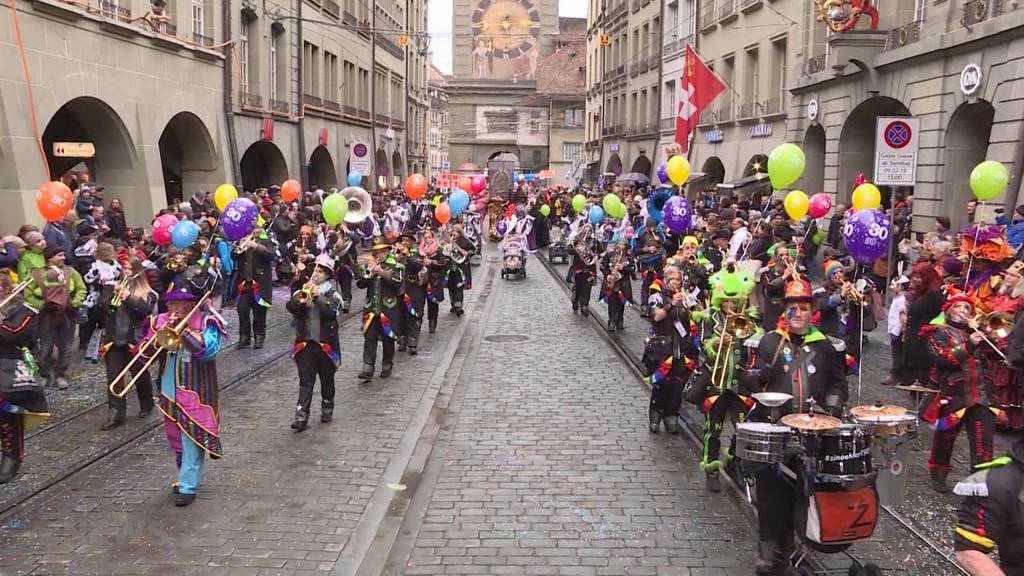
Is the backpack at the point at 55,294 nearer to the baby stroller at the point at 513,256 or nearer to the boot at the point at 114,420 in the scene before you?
the boot at the point at 114,420

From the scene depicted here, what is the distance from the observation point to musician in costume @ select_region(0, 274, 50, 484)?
697cm

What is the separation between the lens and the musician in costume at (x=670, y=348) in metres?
8.74

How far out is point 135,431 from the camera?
8.66 metres

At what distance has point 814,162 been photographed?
25.3 meters

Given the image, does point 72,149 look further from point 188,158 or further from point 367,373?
point 367,373

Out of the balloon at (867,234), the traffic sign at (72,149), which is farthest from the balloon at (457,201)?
the balloon at (867,234)

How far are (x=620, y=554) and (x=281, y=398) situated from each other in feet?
17.5

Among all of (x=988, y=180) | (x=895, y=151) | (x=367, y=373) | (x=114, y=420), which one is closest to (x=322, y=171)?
(x=367, y=373)

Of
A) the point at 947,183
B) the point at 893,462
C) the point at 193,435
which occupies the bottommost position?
the point at 193,435

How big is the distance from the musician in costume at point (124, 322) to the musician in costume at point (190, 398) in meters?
1.87

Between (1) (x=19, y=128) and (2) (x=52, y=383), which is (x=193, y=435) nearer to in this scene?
(2) (x=52, y=383)

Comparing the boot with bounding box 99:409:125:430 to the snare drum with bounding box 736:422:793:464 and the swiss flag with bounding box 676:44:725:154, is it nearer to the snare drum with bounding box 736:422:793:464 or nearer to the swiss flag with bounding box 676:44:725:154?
the snare drum with bounding box 736:422:793:464

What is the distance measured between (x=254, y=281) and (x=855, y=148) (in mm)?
16351

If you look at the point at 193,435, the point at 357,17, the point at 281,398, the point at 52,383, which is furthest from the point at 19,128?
the point at 357,17
